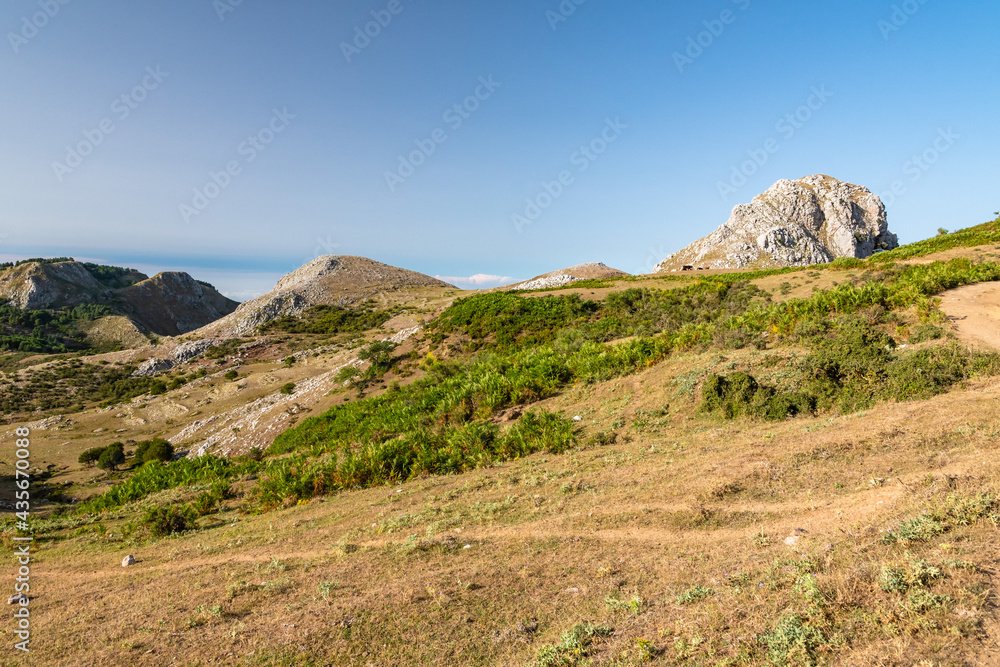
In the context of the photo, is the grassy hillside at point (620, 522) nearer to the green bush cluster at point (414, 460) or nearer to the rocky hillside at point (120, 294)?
the green bush cluster at point (414, 460)

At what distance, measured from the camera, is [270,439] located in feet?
76.3

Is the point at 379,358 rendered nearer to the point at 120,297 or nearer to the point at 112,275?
the point at 120,297

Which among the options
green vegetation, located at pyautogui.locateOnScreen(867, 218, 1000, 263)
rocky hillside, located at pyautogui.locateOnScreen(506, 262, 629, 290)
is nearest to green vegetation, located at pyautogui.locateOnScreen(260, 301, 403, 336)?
rocky hillside, located at pyautogui.locateOnScreen(506, 262, 629, 290)

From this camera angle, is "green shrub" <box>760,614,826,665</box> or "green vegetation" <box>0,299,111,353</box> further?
"green vegetation" <box>0,299,111,353</box>

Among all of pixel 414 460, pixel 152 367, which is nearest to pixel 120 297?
pixel 152 367

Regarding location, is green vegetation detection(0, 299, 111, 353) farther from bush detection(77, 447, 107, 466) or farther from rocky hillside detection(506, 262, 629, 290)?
rocky hillside detection(506, 262, 629, 290)

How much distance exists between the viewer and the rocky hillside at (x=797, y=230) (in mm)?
71562

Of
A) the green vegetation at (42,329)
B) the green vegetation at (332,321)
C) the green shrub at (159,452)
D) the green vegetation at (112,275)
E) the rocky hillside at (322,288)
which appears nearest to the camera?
the green shrub at (159,452)

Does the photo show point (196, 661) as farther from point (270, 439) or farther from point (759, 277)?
point (759, 277)

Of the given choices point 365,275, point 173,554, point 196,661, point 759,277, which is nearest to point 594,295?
point 759,277

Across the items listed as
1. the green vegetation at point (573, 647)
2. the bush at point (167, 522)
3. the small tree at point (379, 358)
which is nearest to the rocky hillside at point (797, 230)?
the small tree at point (379, 358)

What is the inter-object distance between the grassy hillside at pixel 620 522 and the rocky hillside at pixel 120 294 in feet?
377

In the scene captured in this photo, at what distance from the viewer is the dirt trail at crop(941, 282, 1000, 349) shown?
38.6 ft

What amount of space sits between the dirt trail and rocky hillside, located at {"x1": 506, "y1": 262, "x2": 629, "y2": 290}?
49844mm
